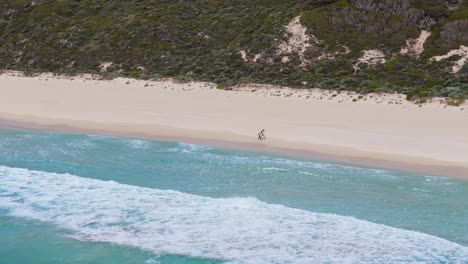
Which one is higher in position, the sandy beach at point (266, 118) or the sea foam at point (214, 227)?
the sandy beach at point (266, 118)

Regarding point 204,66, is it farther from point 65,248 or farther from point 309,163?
point 65,248

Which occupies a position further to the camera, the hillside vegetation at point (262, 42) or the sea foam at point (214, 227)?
the hillside vegetation at point (262, 42)

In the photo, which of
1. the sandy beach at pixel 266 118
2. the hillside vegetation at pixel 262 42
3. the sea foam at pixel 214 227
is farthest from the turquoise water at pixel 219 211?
the hillside vegetation at pixel 262 42

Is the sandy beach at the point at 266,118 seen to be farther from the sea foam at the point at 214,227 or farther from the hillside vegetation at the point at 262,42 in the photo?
the sea foam at the point at 214,227

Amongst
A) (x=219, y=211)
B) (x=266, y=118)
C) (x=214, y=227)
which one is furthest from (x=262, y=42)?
(x=214, y=227)

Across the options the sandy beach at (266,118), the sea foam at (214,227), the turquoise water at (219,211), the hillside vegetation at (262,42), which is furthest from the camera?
the hillside vegetation at (262,42)

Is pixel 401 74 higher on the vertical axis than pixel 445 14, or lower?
lower

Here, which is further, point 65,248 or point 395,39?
point 395,39

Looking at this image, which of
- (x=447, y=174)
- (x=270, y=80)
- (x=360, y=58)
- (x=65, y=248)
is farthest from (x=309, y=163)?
(x=360, y=58)
